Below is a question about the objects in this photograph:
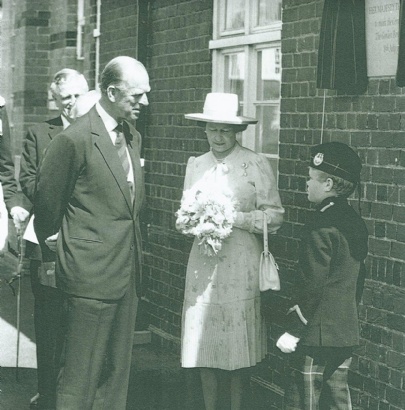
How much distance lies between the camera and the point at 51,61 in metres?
14.3

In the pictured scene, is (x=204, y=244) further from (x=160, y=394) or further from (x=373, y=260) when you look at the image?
(x=160, y=394)

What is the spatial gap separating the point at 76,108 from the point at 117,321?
188 centimetres

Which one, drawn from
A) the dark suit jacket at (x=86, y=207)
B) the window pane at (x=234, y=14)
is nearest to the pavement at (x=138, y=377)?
the dark suit jacket at (x=86, y=207)

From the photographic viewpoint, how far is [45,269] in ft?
21.8

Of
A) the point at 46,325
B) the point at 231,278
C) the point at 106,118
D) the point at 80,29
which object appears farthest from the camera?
the point at 80,29

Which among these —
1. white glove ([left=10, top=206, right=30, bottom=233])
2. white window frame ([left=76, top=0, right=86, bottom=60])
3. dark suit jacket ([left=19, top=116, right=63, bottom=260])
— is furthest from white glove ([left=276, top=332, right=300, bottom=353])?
white window frame ([left=76, top=0, right=86, bottom=60])

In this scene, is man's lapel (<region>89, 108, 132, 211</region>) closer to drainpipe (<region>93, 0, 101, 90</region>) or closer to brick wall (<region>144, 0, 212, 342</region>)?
brick wall (<region>144, 0, 212, 342</region>)

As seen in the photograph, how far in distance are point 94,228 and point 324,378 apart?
1.48 metres

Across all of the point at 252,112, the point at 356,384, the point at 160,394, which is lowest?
the point at 160,394

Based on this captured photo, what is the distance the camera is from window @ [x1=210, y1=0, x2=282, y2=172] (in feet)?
24.6

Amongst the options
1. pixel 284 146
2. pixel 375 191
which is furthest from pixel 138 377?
pixel 375 191

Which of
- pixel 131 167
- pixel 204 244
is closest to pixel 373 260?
pixel 204 244

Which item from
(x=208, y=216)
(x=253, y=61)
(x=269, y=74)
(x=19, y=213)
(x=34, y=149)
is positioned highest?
(x=253, y=61)

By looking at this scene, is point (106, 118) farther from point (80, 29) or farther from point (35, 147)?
point (80, 29)
